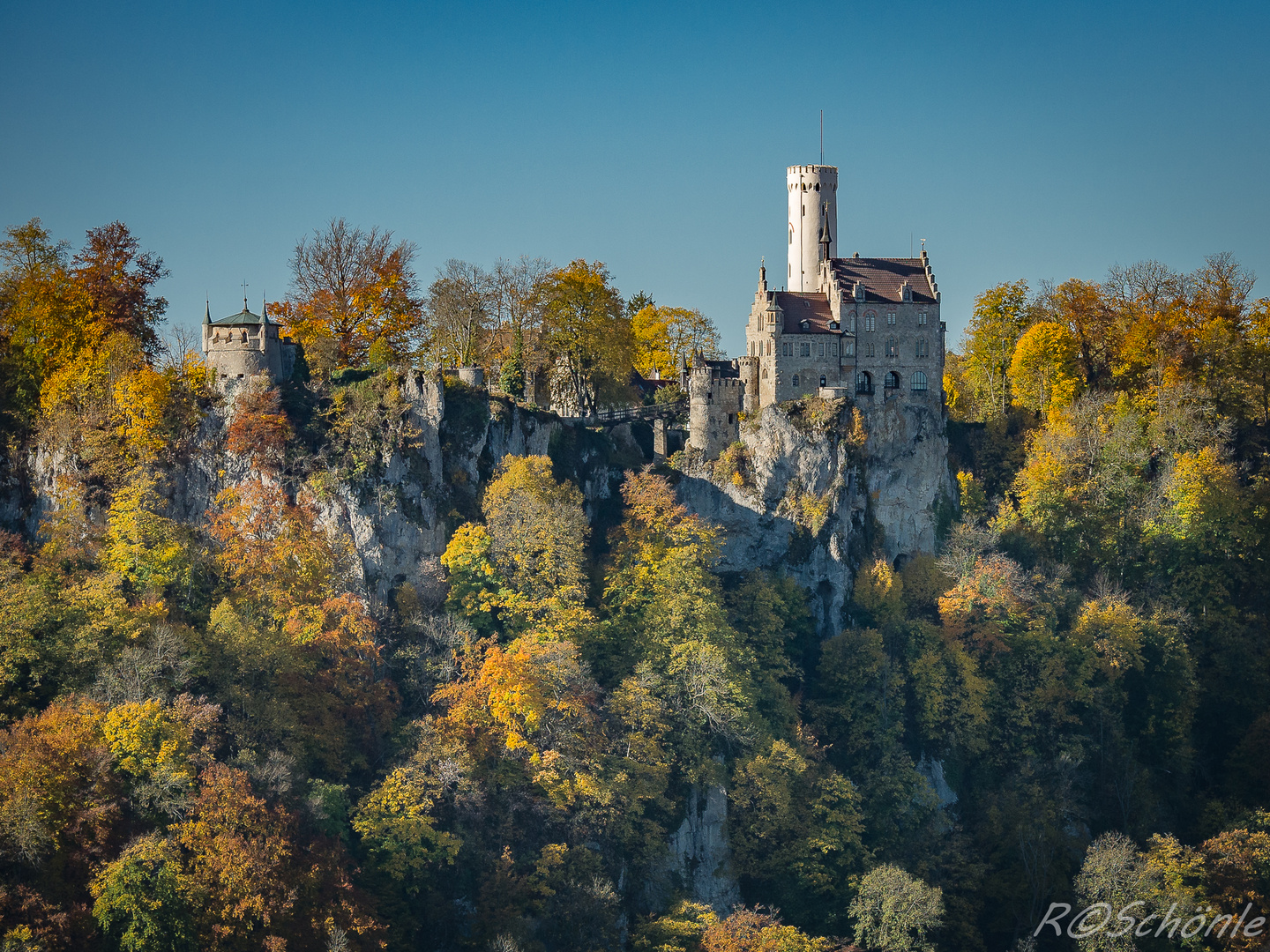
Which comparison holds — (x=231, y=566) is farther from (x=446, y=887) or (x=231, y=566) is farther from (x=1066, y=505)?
(x=1066, y=505)

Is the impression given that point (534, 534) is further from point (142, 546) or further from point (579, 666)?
point (142, 546)

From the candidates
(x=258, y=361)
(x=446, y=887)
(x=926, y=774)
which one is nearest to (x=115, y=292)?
(x=258, y=361)

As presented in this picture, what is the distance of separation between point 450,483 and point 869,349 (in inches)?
772

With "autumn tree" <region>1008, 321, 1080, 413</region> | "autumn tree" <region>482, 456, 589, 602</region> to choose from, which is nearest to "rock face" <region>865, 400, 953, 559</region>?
"autumn tree" <region>1008, 321, 1080, 413</region>

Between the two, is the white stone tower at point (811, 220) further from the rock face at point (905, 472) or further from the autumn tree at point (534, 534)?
the autumn tree at point (534, 534)

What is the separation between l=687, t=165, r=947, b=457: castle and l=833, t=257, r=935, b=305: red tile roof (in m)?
0.04

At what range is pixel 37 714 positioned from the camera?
51312mm

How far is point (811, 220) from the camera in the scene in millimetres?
73438

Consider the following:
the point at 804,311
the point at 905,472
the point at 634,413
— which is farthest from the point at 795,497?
the point at 804,311

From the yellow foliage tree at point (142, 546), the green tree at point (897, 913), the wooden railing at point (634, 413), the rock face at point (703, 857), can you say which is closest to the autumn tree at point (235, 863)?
the yellow foliage tree at point (142, 546)

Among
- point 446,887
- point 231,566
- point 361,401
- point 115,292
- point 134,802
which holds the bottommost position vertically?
point 446,887

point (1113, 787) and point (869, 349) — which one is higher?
point (869, 349)

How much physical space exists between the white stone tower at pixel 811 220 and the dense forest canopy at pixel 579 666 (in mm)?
8395

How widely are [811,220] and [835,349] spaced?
A: 24.7ft
